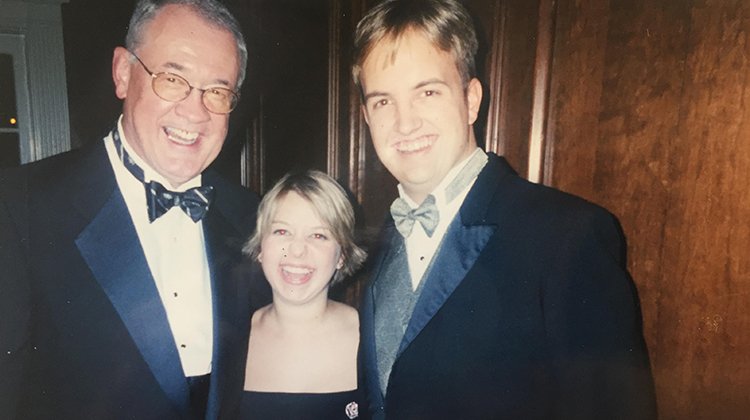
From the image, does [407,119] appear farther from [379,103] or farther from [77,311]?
[77,311]

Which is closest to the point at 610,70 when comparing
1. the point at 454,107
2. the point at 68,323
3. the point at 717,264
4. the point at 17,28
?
the point at 454,107

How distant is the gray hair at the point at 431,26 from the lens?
55.9 inches

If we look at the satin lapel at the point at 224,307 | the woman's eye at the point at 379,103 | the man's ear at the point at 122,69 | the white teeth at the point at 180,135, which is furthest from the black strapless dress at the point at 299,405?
the man's ear at the point at 122,69

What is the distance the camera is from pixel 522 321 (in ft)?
4.01

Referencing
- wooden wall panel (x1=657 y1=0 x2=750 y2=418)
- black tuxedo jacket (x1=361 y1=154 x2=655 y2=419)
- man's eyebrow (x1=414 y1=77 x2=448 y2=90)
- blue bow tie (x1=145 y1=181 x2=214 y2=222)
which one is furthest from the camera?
blue bow tie (x1=145 y1=181 x2=214 y2=222)

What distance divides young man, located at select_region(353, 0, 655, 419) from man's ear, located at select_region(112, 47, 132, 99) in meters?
0.92

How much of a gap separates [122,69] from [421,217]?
1.32 meters

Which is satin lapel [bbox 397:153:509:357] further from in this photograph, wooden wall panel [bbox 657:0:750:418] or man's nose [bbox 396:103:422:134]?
wooden wall panel [bbox 657:0:750:418]

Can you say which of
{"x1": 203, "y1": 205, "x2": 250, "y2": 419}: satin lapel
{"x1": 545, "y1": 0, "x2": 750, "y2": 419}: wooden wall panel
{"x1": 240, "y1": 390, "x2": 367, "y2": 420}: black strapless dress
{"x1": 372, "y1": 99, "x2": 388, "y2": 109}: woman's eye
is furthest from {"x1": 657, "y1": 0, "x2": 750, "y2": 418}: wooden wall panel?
{"x1": 203, "y1": 205, "x2": 250, "y2": 419}: satin lapel

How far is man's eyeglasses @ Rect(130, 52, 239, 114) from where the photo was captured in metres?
1.66

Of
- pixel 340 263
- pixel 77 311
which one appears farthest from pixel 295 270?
pixel 77 311

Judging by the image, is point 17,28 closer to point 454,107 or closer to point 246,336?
point 246,336

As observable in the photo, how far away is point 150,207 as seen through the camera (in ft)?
5.41

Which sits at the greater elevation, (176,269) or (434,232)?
(434,232)
